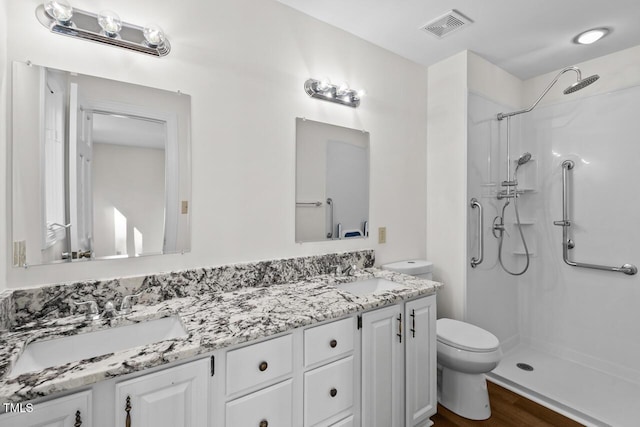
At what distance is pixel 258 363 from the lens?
1.13 metres

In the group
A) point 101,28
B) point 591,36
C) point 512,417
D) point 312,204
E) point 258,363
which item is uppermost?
point 591,36

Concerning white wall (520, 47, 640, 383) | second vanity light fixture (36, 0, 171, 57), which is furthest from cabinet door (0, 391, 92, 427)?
white wall (520, 47, 640, 383)

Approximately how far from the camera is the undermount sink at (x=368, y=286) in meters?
1.81

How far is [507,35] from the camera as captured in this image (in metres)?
2.13

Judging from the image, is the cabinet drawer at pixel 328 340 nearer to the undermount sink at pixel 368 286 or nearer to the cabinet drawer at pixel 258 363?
the cabinet drawer at pixel 258 363

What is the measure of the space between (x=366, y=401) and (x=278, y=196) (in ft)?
3.80

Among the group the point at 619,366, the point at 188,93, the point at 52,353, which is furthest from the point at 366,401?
the point at 619,366

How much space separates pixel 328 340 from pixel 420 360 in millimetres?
689

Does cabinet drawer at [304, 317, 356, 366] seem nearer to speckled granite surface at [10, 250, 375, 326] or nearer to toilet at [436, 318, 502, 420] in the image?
speckled granite surface at [10, 250, 375, 326]

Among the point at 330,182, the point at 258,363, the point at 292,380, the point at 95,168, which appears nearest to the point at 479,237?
the point at 330,182

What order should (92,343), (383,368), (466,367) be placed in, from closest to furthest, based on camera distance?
(92,343)
(383,368)
(466,367)

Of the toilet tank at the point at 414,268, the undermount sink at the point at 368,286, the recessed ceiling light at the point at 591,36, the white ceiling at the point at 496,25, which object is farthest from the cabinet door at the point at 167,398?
the recessed ceiling light at the point at 591,36

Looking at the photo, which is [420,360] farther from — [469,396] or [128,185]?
[128,185]

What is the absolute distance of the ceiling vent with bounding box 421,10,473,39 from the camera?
6.23 feet
